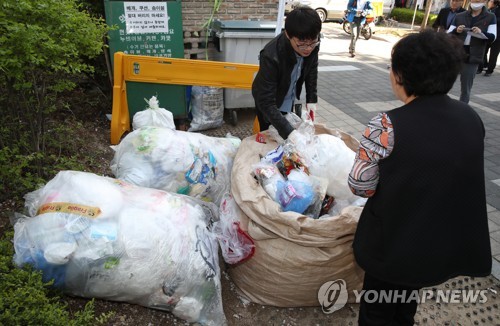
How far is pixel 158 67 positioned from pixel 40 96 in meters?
1.44

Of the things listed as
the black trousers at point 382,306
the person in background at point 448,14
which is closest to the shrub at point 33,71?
the black trousers at point 382,306

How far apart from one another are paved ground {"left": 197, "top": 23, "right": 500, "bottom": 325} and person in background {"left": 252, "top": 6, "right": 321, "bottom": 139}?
1.32 meters

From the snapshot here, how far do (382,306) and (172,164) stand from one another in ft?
5.13

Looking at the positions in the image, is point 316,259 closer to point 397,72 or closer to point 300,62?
point 397,72

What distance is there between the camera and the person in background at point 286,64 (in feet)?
7.54

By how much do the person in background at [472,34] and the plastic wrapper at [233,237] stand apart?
14.6ft

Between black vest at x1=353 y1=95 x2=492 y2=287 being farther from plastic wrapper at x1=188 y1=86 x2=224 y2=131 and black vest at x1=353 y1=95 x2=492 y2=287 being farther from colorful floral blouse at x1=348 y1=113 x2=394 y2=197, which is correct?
plastic wrapper at x1=188 y1=86 x2=224 y2=131

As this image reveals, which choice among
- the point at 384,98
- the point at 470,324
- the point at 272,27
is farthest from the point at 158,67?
the point at 384,98

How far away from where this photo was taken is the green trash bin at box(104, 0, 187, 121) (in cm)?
385

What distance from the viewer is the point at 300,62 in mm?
2691

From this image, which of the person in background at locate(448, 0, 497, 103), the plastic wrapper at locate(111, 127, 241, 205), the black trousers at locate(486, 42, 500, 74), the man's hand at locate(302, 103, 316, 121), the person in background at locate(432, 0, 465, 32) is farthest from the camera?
the black trousers at locate(486, 42, 500, 74)

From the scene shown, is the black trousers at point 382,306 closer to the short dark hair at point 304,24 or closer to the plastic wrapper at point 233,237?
the plastic wrapper at point 233,237

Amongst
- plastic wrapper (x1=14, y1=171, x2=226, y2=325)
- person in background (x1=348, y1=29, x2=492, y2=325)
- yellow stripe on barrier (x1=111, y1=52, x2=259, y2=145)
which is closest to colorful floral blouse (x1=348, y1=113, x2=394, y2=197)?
person in background (x1=348, y1=29, x2=492, y2=325)

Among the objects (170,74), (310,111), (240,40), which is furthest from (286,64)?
(240,40)
